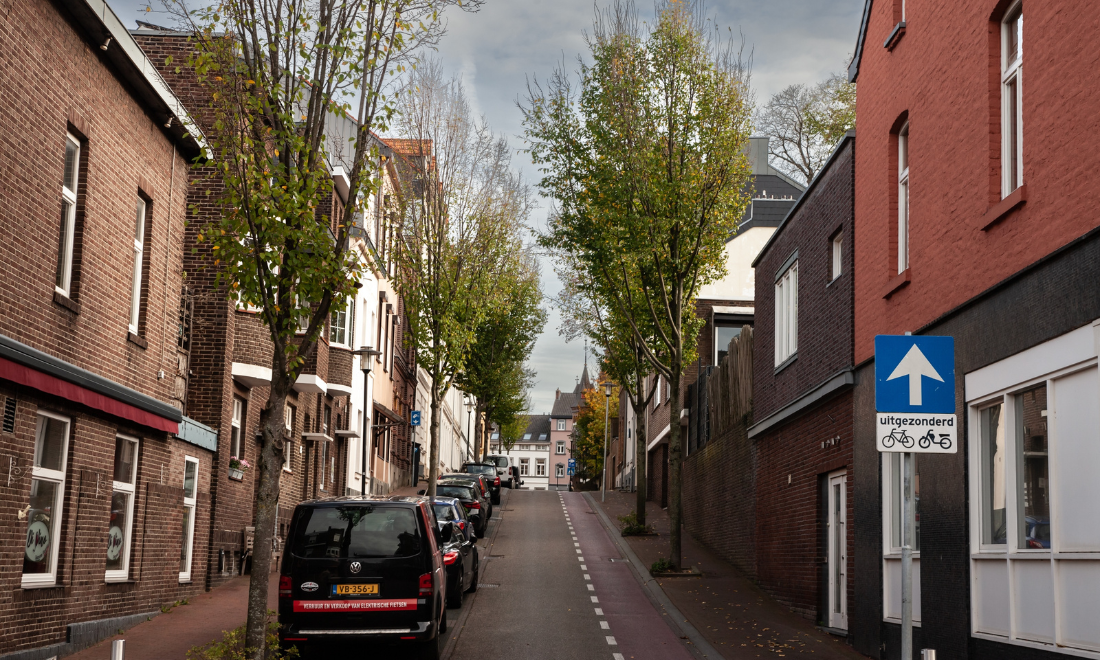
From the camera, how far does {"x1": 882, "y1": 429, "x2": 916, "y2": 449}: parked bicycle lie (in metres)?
7.14

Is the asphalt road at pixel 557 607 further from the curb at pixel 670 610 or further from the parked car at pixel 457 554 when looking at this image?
the parked car at pixel 457 554

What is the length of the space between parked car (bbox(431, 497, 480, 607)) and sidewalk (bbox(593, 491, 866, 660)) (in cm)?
368

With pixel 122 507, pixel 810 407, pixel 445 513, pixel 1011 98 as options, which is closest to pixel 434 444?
pixel 445 513

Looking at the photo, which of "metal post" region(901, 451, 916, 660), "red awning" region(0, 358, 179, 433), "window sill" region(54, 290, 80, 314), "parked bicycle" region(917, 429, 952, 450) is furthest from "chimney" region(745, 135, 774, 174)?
"metal post" region(901, 451, 916, 660)

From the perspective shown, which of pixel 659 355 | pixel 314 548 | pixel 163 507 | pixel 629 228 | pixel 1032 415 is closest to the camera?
pixel 1032 415

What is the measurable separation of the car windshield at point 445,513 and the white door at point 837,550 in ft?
24.9

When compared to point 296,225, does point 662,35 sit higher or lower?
higher

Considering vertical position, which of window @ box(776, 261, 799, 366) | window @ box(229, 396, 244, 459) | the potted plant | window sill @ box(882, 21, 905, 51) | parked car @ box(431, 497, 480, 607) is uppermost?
window sill @ box(882, 21, 905, 51)

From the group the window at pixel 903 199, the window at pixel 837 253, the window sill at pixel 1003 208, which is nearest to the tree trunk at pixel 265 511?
the window sill at pixel 1003 208

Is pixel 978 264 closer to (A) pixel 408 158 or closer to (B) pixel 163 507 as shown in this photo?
(B) pixel 163 507

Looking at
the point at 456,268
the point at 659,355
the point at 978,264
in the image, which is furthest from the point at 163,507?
the point at 659,355

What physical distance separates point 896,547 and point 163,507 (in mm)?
10136

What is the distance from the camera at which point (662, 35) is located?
75.4ft

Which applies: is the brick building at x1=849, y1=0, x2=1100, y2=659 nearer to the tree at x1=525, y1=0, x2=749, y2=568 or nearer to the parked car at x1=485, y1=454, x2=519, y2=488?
the tree at x1=525, y1=0, x2=749, y2=568
